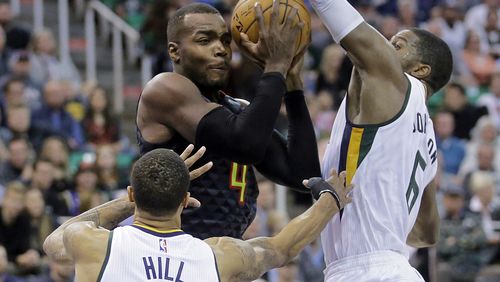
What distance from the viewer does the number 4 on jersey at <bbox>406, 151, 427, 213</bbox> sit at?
6152 millimetres

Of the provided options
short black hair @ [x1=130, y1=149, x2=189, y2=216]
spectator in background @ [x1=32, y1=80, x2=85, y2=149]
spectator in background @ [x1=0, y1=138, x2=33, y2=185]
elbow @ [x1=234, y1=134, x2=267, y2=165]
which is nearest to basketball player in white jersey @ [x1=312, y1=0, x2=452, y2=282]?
elbow @ [x1=234, y1=134, x2=267, y2=165]

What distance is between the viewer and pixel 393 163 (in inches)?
238

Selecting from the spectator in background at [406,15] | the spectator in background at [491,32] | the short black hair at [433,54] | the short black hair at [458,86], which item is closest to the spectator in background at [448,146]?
the short black hair at [458,86]

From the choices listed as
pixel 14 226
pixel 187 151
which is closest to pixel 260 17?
pixel 187 151

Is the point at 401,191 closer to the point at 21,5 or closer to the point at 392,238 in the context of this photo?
the point at 392,238

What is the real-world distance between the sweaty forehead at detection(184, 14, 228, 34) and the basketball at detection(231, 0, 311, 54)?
0.35 ft

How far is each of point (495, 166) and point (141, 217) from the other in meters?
9.95

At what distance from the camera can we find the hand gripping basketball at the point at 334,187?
5820 mm

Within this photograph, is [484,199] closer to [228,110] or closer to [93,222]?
[228,110]

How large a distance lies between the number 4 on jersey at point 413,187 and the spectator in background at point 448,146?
28.0 feet

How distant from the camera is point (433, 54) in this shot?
6.39 metres

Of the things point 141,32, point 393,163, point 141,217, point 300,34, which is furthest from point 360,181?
point 141,32

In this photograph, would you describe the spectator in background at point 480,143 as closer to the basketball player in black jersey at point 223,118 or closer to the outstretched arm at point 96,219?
the basketball player in black jersey at point 223,118

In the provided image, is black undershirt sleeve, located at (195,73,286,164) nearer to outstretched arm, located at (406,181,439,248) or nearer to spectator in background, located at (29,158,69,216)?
outstretched arm, located at (406,181,439,248)
